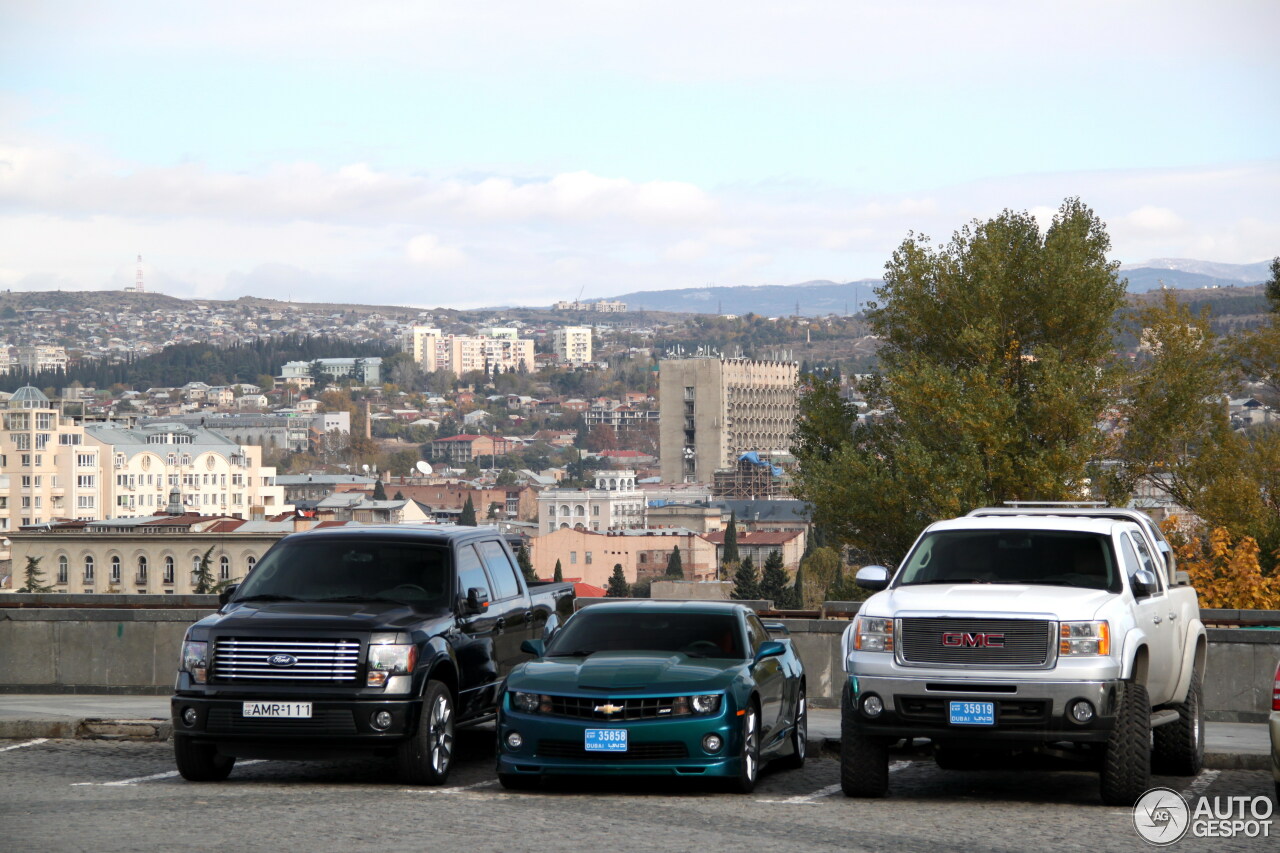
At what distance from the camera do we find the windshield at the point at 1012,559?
12203mm

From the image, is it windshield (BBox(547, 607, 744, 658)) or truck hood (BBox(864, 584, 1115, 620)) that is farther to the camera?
windshield (BBox(547, 607, 744, 658))

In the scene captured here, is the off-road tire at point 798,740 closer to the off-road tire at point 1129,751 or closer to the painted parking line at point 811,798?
the painted parking line at point 811,798

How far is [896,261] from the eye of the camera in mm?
42094

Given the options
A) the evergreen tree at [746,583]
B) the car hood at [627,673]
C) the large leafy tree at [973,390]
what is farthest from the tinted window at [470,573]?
the evergreen tree at [746,583]

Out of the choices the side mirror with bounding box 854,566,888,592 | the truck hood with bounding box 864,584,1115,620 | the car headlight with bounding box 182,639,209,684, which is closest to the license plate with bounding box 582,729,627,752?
the truck hood with bounding box 864,584,1115,620

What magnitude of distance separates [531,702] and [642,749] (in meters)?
0.87

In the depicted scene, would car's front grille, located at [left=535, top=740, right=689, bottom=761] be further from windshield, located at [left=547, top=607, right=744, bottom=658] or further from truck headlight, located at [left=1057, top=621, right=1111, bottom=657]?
truck headlight, located at [left=1057, top=621, right=1111, bottom=657]

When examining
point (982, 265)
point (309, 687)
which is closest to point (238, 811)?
point (309, 687)

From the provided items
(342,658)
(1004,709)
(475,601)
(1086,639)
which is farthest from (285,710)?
(1086,639)

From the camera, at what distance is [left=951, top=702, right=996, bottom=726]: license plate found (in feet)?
36.4

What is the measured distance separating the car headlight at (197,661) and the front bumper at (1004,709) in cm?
480

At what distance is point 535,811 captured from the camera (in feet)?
36.8

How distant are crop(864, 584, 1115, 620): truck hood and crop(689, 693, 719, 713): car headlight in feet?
4.05

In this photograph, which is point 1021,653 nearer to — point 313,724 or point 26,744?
point 313,724
